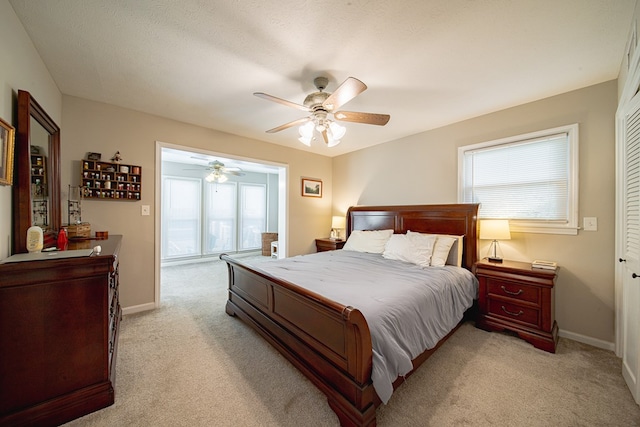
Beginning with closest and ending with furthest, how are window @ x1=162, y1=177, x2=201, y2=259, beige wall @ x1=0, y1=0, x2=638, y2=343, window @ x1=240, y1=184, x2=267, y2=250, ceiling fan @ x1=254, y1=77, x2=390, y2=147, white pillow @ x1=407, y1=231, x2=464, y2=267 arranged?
beige wall @ x1=0, y1=0, x2=638, y2=343, ceiling fan @ x1=254, y1=77, x2=390, y2=147, white pillow @ x1=407, y1=231, x2=464, y2=267, window @ x1=162, y1=177, x2=201, y2=259, window @ x1=240, y1=184, x2=267, y2=250

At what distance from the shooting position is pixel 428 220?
3400 mm

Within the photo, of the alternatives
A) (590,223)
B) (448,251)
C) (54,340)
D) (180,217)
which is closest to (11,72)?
(54,340)

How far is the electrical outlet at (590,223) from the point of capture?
2.36m

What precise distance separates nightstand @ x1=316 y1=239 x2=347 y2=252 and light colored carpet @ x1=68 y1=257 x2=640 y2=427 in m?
2.31

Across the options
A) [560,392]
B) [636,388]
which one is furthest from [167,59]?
[636,388]

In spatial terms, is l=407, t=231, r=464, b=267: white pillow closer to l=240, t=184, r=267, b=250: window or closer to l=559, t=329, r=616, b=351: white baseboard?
l=559, t=329, r=616, b=351: white baseboard

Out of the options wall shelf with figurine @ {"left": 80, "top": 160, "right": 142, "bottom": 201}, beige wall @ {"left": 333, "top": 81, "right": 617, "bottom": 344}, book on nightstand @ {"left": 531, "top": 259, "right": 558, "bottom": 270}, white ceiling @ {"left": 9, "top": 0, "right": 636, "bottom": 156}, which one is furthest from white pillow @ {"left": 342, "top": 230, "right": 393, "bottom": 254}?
wall shelf with figurine @ {"left": 80, "top": 160, "right": 142, "bottom": 201}

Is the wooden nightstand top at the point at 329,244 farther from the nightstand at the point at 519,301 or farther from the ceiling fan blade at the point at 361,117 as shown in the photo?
the ceiling fan blade at the point at 361,117

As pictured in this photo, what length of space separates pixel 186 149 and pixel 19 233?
6.74 feet

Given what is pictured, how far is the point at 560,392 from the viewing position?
1709 mm

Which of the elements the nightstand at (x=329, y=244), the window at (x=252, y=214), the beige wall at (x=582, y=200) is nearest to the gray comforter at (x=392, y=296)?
the beige wall at (x=582, y=200)

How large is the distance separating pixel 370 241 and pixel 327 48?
8.43ft

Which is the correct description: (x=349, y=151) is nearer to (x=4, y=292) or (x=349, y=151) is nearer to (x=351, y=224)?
(x=351, y=224)

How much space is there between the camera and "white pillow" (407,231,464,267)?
278cm
